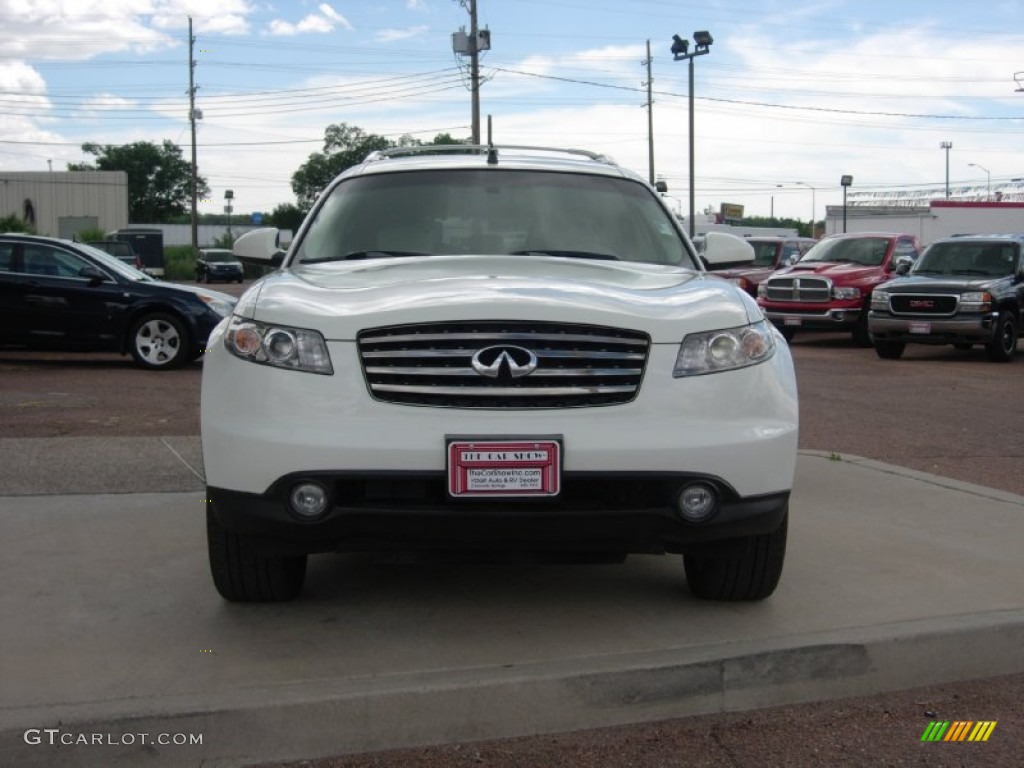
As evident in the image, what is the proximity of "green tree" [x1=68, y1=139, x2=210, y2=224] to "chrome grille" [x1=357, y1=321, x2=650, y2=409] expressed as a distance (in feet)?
467

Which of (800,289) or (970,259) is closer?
(970,259)

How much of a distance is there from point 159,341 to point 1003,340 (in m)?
11.7

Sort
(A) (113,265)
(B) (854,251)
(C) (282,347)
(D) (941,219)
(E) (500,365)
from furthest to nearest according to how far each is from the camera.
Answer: (D) (941,219)
(B) (854,251)
(A) (113,265)
(C) (282,347)
(E) (500,365)

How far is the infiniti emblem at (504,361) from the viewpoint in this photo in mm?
3883

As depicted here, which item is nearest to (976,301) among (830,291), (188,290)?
(830,291)

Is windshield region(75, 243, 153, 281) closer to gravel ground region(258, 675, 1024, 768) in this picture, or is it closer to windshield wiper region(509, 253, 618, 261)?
windshield wiper region(509, 253, 618, 261)

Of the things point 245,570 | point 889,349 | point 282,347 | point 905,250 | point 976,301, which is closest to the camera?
point 282,347

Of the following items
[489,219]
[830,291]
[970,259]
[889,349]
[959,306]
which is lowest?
[889,349]

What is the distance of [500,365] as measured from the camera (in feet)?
12.8

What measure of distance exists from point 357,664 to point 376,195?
2436 millimetres

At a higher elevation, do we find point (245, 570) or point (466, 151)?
point (466, 151)

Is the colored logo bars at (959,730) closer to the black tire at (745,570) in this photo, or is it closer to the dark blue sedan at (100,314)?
the black tire at (745,570)

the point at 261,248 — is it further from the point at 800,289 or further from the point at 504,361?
the point at 800,289

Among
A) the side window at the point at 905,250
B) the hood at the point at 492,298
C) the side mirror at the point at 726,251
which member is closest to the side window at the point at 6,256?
the side mirror at the point at 726,251
